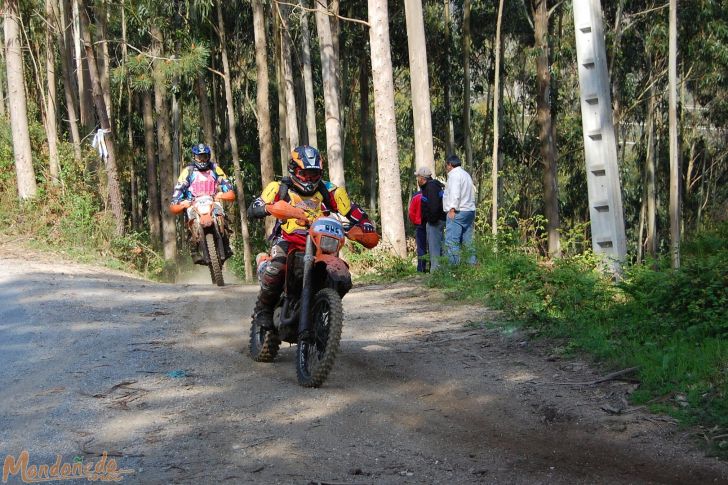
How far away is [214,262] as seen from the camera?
1437 cm

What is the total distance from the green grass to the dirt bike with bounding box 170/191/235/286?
13.2ft

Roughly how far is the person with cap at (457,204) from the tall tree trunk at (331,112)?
684cm

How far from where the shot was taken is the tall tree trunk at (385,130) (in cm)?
1762

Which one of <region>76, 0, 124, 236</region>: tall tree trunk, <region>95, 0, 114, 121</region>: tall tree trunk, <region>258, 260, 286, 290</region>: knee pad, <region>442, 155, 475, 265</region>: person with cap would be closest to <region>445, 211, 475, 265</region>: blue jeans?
<region>442, 155, 475, 265</region>: person with cap

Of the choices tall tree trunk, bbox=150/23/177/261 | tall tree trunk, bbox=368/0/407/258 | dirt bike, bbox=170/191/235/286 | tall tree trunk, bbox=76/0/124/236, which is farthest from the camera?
tall tree trunk, bbox=150/23/177/261

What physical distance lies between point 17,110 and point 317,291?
48.2 feet

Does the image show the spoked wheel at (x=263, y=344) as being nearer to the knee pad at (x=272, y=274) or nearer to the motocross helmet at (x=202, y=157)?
the knee pad at (x=272, y=274)

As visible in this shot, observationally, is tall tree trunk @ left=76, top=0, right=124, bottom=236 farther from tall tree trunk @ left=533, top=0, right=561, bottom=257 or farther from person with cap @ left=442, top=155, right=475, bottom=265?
tall tree trunk @ left=533, top=0, right=561, bottom=257

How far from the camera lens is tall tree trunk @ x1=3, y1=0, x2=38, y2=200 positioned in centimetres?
1952

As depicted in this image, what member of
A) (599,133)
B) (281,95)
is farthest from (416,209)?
(281,95)

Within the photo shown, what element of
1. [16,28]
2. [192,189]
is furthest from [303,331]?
[16,28]

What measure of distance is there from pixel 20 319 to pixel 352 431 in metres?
5.54

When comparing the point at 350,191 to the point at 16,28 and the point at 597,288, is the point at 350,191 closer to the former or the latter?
the point at 16,28

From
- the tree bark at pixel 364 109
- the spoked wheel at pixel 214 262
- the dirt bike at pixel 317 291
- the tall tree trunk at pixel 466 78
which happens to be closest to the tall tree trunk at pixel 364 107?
the tree bark at pixel 364 109
